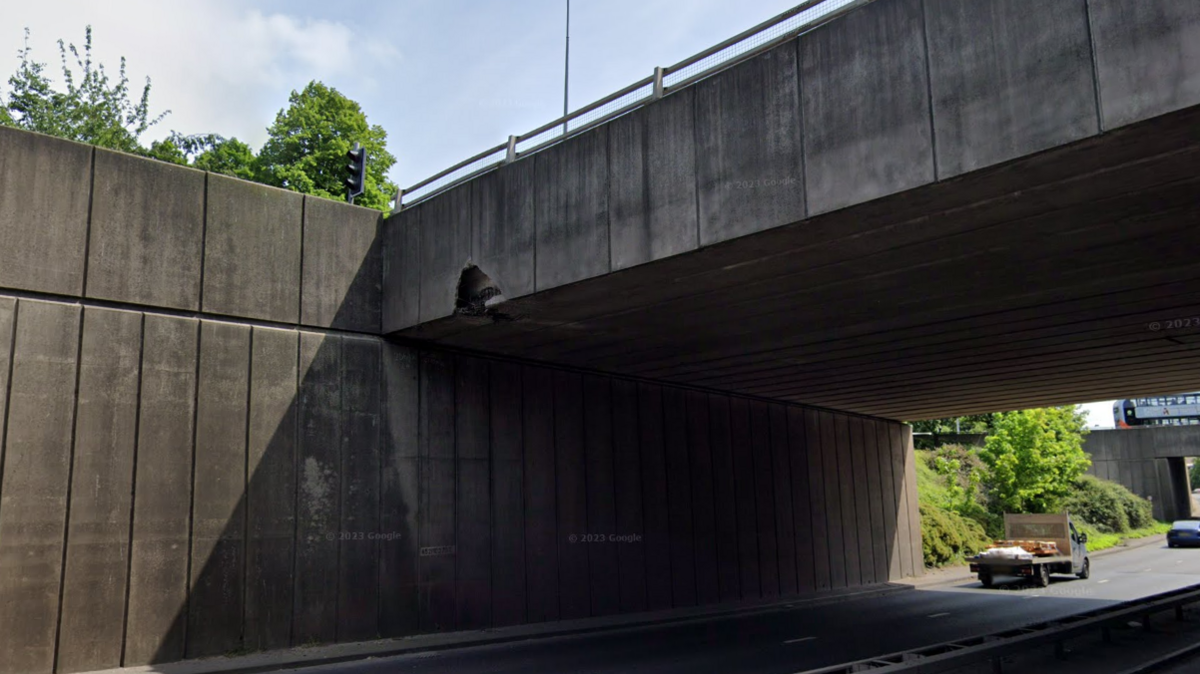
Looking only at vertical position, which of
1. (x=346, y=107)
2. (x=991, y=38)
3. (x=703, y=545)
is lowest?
(x=703, y=545)

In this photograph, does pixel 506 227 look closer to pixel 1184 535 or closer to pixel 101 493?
pixel 101 493

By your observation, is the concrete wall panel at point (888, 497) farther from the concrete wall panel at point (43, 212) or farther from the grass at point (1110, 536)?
the concrete wall panel at point (43, 212)

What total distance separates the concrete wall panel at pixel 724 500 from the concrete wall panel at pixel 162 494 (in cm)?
1281

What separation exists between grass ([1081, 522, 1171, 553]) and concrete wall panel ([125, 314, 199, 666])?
39.6 m

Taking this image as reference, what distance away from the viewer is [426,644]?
1448 centimetres

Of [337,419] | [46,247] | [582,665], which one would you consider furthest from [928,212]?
[46,247]

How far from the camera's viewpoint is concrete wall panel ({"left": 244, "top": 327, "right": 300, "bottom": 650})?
13.8 meters

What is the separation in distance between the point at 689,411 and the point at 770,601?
537cm

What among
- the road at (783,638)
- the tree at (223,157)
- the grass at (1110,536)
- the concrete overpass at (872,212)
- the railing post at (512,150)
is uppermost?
the tree at (223,157)

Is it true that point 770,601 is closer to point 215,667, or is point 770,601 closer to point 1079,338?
point 1079,338

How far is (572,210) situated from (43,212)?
25.7 ft

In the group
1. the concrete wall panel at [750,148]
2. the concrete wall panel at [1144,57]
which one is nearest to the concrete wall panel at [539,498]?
the concrete wall panel at [750,148]

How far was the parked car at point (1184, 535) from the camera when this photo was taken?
39531 millimetres

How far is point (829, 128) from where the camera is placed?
10.1 metres
